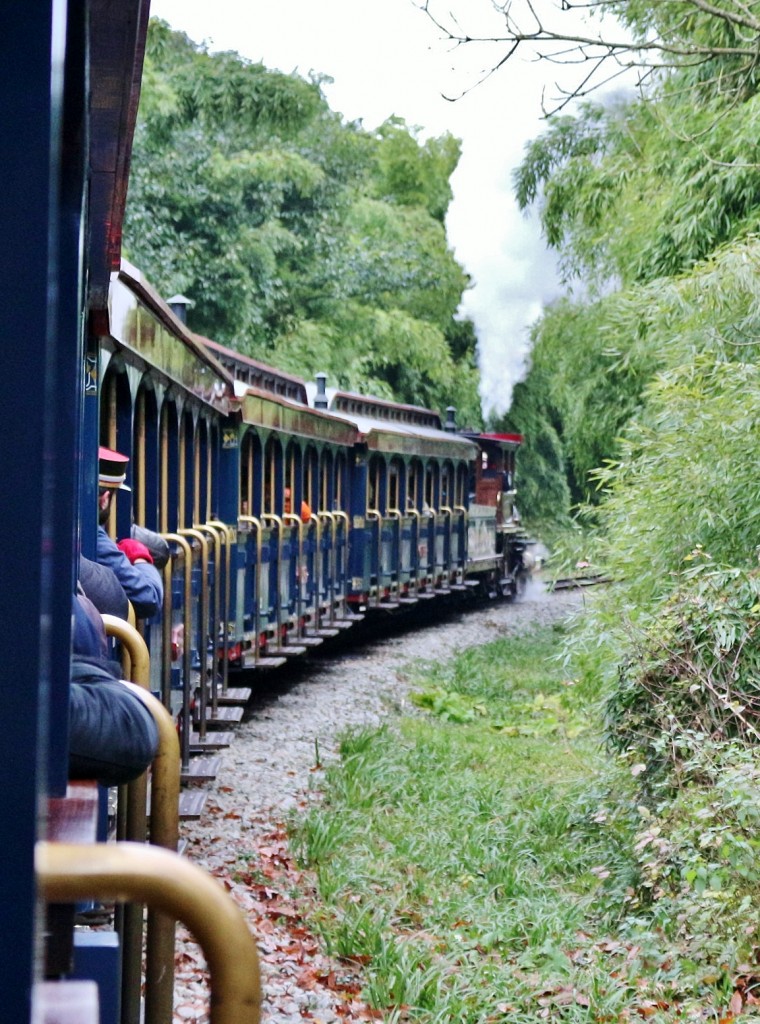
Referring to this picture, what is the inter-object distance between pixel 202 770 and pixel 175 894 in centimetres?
498

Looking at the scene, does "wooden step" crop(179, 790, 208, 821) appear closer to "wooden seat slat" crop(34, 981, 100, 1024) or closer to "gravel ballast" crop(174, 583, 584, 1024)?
"gravel ballast" crop(174, 583, 584, 1024)

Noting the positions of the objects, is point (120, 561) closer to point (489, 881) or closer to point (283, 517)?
point (489, 881)

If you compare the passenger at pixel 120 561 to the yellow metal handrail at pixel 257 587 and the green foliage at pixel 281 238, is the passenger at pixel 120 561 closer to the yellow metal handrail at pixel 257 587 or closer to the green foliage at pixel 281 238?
the yellow metal handrail at pixel 257 587

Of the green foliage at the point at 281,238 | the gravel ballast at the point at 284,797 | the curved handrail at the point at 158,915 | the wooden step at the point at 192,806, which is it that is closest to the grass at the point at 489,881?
the gravel ballast at the point at 284,797

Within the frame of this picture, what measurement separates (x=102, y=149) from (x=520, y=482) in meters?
31.2

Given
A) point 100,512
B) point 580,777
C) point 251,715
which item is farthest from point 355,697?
point 100,512

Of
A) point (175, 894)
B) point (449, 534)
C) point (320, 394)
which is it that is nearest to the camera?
point (175, 894)

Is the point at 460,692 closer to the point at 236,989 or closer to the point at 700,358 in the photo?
the point at 700,358

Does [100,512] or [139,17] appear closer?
[139,17]

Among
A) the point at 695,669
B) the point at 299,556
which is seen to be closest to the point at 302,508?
the point at 299,556

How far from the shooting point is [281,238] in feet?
82.2

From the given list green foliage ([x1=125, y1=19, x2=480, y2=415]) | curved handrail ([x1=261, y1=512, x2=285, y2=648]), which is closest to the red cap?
curved handrail ([x1=261, y1=512, x2=285, y2=648])

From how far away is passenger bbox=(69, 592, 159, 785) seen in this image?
1845 millimetres

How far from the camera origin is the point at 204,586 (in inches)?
284
